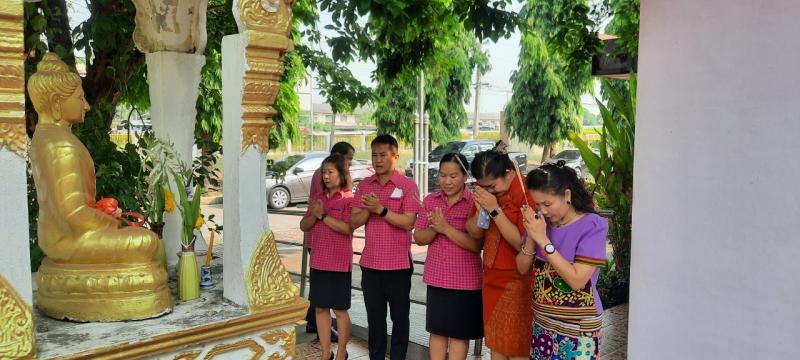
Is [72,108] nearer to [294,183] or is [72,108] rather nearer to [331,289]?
[331,289]

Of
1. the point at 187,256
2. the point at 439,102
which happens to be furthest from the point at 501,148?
the point at 439,102

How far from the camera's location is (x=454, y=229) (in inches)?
128

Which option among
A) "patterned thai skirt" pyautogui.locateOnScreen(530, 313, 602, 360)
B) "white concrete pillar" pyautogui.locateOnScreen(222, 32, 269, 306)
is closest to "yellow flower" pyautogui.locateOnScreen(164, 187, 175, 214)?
"white concrete pillar" pyautogui.locateOnScreen(222, 32, 269, 306)

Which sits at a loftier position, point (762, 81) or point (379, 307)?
point (762, 81)

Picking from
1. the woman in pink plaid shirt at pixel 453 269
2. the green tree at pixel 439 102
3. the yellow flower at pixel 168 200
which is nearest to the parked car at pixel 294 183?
the green tree at pixel 439 102

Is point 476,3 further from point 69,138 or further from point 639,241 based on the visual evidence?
point 69,138

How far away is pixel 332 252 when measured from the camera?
12.9ft

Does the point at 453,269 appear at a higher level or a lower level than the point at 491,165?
lower

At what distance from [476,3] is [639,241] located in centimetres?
284

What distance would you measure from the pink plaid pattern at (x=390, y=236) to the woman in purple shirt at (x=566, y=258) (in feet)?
3.70

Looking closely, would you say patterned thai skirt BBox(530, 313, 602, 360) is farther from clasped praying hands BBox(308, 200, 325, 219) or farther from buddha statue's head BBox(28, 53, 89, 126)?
buddha statue's head BBox(28, 53, 89, 126)

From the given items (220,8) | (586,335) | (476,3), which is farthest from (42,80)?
(476,3)

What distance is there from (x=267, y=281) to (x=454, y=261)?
1.22 metres

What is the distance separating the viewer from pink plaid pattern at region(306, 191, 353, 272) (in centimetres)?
392
